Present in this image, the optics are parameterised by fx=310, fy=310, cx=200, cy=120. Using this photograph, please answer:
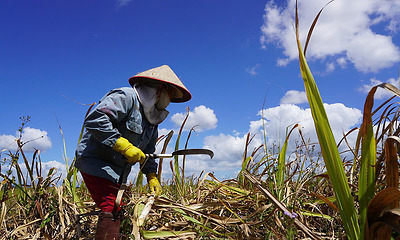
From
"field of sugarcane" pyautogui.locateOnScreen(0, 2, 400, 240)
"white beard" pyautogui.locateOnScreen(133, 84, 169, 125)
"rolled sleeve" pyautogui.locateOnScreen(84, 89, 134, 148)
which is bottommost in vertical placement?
"field of sugarcane" pyautogui.locateOnScreen(0, 2, 400, 240)

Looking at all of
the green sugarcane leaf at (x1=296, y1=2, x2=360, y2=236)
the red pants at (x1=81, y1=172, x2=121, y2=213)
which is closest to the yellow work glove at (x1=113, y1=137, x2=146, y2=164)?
the red pants at (x1=81, y1=172, x2=121, y2=213)

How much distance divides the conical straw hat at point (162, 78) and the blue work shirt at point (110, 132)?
0.63 feet

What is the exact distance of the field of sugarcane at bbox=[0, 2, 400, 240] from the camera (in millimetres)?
1328

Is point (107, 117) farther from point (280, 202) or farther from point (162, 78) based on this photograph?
point (280, 202)

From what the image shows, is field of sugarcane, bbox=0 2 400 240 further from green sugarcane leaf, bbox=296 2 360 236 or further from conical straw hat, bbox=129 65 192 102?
conical straw hat, bbox=129 65 192 102

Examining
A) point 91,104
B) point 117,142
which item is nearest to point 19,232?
point 117,142

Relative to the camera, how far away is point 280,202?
171cm

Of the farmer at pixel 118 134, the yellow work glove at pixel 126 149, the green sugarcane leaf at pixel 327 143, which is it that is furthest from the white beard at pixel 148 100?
the green sugarcane leaf at pixel 327 143

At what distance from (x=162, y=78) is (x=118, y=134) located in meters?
0.62

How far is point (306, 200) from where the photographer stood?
7.30 feet

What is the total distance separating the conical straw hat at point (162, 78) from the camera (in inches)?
104

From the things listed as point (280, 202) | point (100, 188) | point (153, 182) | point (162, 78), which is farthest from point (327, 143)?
point (153, 182)

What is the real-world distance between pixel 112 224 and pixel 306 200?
1.39m

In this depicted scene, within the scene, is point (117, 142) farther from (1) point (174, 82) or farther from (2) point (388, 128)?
(2) point (388, 128)
